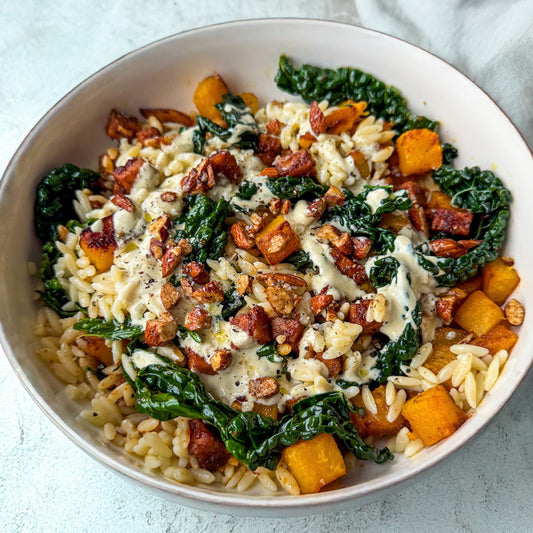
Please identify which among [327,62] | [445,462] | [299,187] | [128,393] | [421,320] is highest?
[327,62]

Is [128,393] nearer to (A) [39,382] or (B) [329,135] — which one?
(A) [39,382]

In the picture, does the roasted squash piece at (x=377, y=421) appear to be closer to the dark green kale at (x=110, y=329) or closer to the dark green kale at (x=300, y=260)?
the dark green kale at (x=300, y=260)

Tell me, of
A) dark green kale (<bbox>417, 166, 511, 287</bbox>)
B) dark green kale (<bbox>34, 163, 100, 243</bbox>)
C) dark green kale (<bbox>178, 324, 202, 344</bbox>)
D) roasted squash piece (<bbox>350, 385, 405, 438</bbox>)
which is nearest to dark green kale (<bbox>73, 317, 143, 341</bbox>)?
dark green kale (<bbox>178, 324, 202, 344</bbox>)

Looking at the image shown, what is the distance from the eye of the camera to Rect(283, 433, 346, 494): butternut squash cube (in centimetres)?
278

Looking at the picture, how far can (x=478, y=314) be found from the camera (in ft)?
10.7

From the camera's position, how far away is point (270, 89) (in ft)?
13.7

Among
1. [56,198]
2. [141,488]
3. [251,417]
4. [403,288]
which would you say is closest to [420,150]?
[403,288]

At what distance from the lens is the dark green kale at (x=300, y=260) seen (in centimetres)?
331

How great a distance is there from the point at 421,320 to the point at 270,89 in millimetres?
1929

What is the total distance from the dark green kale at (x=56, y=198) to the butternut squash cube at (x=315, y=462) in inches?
74.9

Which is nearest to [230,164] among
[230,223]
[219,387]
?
[230,223]

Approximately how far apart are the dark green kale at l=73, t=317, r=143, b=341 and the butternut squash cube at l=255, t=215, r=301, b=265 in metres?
0.77

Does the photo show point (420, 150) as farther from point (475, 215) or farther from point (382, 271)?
point (382, 271)

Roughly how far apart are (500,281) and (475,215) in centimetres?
44
